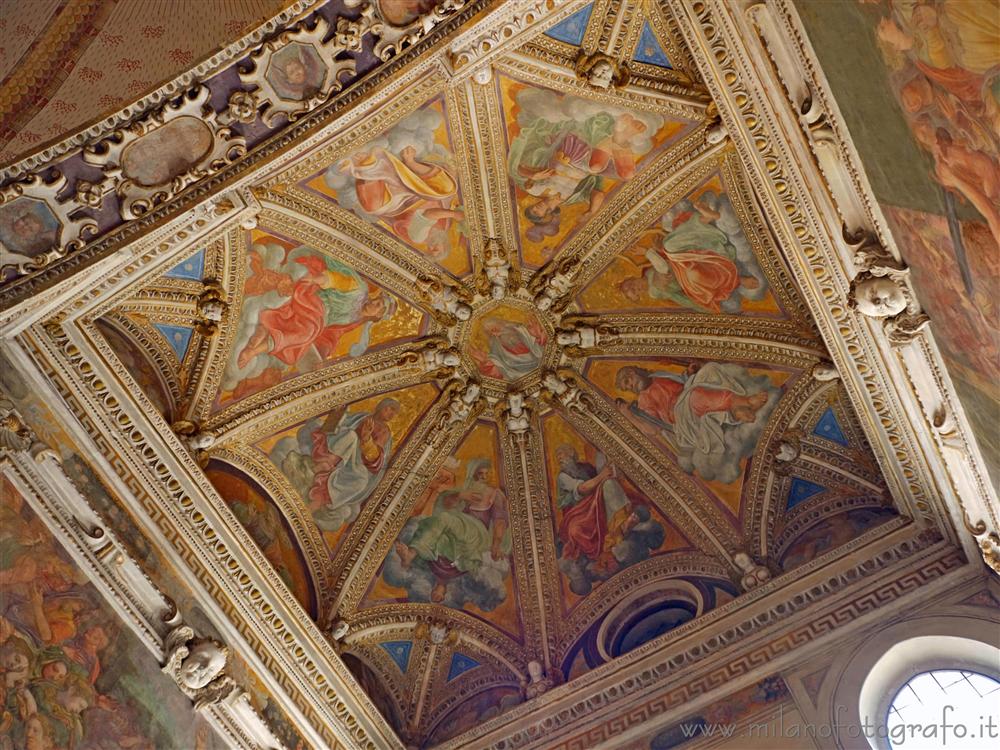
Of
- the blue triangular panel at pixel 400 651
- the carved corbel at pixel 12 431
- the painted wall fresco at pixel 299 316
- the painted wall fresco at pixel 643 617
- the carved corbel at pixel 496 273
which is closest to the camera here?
the carved corbel at pixel 12 431

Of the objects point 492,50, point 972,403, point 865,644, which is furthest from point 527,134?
point 865,644

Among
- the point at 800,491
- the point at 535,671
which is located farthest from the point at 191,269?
the point at 800,491

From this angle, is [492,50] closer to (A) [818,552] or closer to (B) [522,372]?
(B) [522,372]

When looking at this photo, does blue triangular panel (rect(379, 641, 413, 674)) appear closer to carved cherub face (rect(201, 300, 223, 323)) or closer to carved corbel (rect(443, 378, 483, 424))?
carved corbel (rect(443, 378, 483, 424))

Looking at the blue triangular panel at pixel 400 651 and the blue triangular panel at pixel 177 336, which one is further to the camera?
the blue triangular panel at pixel 400 651

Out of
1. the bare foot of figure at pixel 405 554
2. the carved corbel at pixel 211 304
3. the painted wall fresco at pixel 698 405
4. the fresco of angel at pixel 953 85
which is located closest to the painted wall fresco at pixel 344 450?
the bare foot of figure at pixel 405 554

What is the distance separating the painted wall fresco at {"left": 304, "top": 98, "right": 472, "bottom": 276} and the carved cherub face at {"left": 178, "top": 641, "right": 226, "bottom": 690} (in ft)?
15.8

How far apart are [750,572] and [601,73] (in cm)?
565

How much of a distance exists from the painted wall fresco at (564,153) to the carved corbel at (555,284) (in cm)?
21

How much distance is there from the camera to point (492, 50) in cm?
1039

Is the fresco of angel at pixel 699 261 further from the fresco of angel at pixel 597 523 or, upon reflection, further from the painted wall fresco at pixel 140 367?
the painted wall fresco at pixel 140 367

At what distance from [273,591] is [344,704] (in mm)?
1466

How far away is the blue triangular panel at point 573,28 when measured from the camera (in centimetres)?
1077

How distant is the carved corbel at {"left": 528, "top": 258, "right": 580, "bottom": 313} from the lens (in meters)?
12.9
